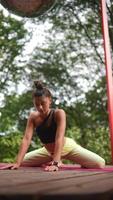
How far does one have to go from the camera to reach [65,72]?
14.7m

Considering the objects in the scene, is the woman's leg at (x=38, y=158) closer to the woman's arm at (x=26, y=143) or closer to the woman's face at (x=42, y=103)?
the woman's arm at (x=26, y=143)

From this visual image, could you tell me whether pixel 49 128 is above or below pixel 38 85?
below

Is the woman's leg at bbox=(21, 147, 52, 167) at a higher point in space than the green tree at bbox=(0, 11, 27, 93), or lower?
lower

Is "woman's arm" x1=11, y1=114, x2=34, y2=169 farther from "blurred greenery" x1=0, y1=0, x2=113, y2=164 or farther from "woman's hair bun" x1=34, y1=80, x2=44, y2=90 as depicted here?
"blurred greenery" x1=0, y1=0, x2=113, y2=164

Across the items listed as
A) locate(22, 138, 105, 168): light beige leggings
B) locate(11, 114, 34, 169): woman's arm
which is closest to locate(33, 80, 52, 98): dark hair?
locate(11, 114, 34, 169): woman's arm

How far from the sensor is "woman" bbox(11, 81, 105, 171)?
125 inches

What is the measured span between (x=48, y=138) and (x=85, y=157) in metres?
0.31

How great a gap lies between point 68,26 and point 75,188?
44.1 ft

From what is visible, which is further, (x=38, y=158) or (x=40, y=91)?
(x=38, y=158)

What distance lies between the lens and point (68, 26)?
1429 centimetres

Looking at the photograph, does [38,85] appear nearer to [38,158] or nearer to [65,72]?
[38,158]

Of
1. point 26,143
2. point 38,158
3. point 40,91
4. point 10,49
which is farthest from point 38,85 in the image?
point 10,49

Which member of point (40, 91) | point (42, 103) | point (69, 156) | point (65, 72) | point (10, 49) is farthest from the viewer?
point (65, 72)

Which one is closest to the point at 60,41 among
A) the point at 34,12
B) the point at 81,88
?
the point at 81,88
